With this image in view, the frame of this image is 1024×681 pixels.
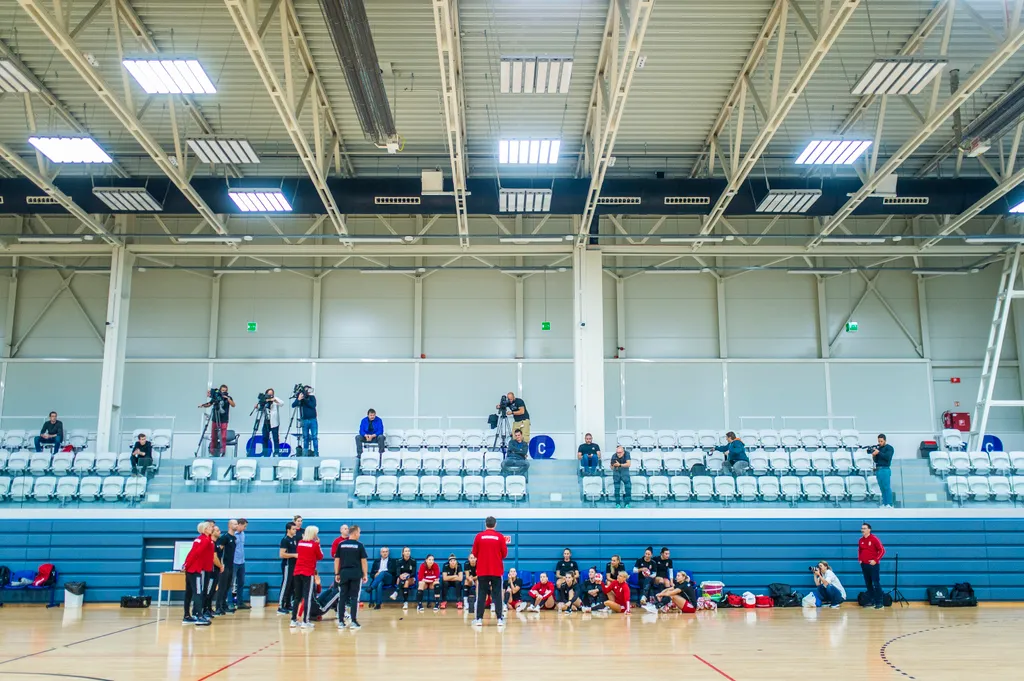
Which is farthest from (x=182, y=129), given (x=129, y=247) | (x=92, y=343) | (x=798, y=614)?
(x=798, y=614)

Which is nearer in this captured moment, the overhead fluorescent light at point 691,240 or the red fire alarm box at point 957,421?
the overhead fluorescent light at point 691,240

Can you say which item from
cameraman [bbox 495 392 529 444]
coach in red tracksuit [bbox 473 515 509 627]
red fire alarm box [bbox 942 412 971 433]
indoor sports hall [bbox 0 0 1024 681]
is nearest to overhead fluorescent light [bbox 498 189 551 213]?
indoor sports hall [bbox 0 0 1024 681]

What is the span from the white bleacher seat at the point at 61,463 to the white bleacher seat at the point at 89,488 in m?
1.61

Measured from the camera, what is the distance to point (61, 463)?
65.4ft

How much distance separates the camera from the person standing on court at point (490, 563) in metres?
12.7

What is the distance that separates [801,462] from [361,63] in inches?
557

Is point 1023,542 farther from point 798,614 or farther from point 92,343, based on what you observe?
point 92,343

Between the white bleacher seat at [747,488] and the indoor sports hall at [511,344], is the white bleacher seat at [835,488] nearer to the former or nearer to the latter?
the indoor sports hall at [511,344]

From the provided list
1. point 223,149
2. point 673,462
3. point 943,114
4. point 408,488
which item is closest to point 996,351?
point 673,462

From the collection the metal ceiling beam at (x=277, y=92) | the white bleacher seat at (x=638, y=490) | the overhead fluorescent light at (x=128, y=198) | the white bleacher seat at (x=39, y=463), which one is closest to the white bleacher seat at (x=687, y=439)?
the white bleacher seat at (x=638, y=490)

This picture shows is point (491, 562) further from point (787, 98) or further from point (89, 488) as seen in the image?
point (89, 488)

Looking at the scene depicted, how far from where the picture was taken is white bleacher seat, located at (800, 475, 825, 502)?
1859 cm

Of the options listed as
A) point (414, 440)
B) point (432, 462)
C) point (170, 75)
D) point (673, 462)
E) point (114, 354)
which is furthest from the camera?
point (414, 440)

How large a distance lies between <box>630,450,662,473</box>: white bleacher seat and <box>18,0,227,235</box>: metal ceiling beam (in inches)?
496
